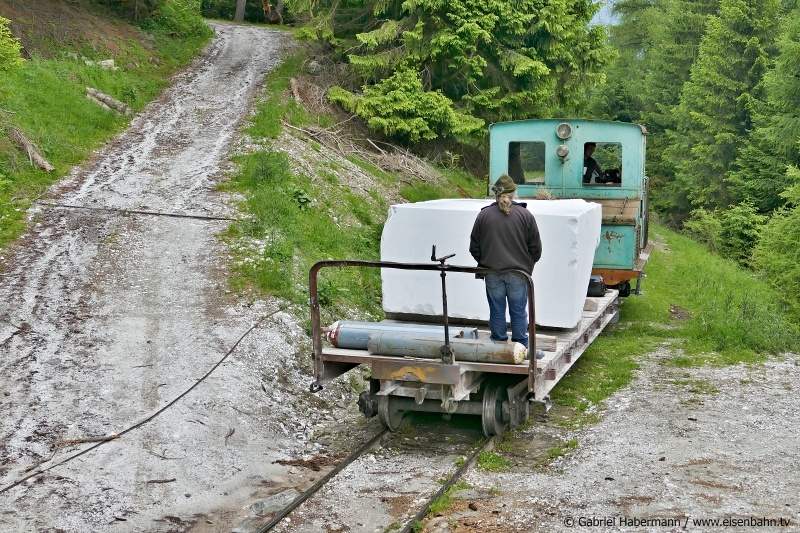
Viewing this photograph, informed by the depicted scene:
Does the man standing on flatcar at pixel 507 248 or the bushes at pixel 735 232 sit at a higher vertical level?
the man standing on flatcar at pixel 507 248

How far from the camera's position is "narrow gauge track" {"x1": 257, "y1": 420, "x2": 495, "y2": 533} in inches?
272

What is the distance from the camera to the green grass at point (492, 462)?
8.20 metres

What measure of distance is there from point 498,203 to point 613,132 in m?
6.52

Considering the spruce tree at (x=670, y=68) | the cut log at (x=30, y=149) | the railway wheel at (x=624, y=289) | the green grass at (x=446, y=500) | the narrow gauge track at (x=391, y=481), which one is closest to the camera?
the narrow gauge track at (x=391, y=481)

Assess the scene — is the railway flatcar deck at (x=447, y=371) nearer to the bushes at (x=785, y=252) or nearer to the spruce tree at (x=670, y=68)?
the bushes at (x=785, y=252)

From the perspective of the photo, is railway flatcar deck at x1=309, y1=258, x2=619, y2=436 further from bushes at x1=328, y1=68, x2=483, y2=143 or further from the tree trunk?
the tree trunk

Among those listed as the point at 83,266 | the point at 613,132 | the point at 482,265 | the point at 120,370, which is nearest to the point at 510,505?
the point at 482,265

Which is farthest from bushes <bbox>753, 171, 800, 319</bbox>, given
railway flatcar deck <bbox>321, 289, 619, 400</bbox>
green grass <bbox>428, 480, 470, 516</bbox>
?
green grass <bbox>428, 480, 470, 516</bbox>

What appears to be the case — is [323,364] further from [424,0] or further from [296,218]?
[424,0]

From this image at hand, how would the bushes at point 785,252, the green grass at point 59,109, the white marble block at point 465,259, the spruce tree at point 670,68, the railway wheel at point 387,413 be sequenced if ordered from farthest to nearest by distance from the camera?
1. the spruce tree at point 670,68
2. the bushes at point 785,252
3. the green grass at point 59,109
4. the white marble block at point 465,259
5. the railway wheel at point 387,413

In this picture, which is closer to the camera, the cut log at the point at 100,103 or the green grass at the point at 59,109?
the green grass at the point at 59,109

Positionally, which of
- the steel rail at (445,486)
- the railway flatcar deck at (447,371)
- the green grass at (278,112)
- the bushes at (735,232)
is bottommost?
the bushes at (735,232)

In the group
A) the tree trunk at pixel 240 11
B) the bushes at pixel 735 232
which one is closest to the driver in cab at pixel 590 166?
the bushes at pixel 735 232

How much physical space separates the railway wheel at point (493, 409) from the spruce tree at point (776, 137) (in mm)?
22246
